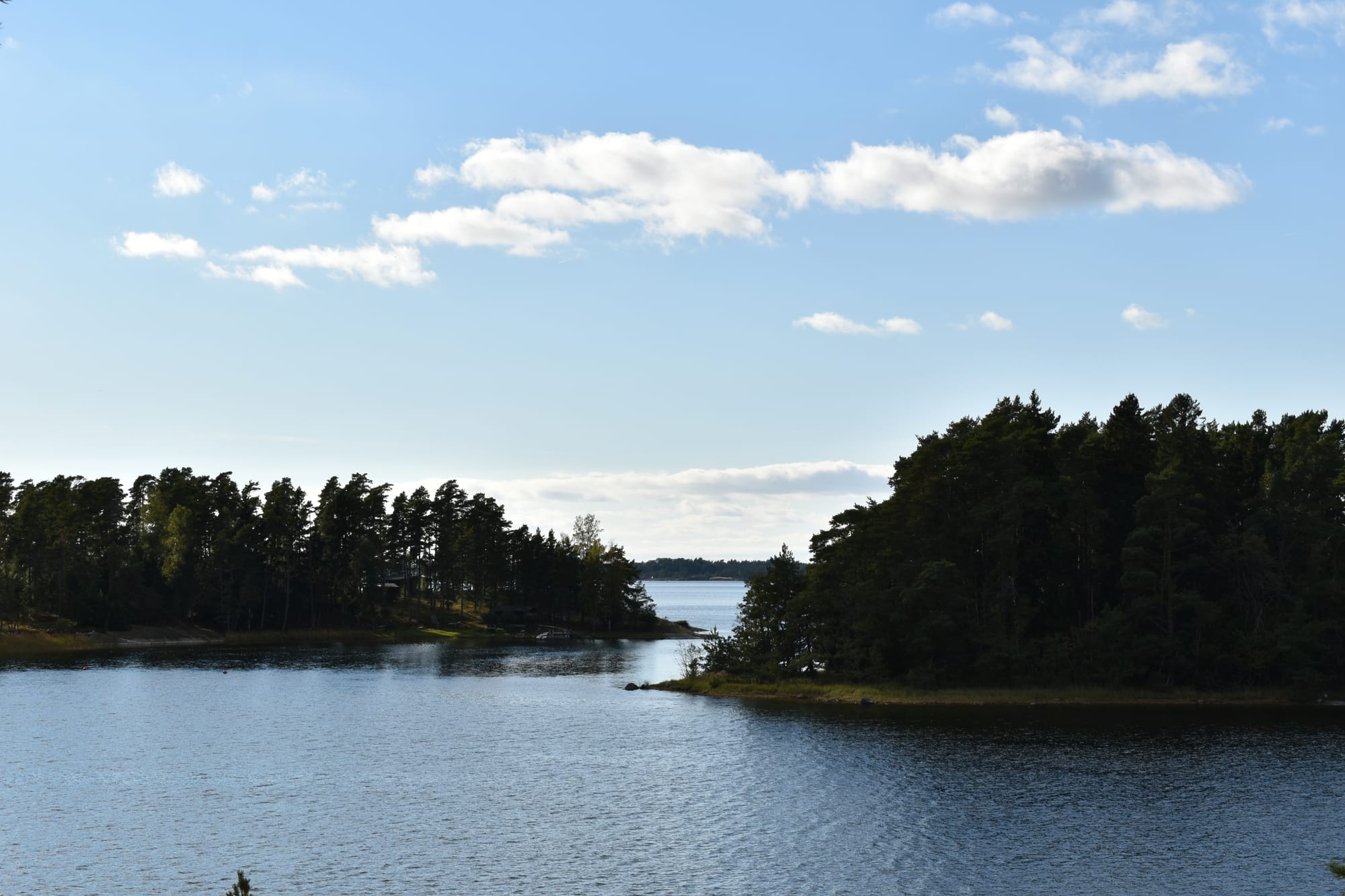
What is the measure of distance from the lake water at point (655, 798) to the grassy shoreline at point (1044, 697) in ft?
16.4

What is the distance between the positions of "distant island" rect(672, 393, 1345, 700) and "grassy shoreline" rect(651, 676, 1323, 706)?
Result: 1220 mm

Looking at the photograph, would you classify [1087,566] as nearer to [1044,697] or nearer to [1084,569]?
[1084,569]

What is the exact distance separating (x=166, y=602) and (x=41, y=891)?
6328 inches

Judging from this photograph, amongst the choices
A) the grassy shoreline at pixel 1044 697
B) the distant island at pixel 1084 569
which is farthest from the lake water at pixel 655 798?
the distant island at pixel 1084 569

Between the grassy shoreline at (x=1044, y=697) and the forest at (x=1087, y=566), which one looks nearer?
the grassy shoreline at (x=1044, y=697)

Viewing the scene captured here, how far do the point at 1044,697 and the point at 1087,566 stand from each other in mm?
16648

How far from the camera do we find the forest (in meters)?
108

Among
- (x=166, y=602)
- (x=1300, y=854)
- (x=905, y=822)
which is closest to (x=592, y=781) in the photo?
(x=905, y=822)

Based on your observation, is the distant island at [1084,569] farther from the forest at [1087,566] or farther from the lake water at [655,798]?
the lake water at [655,798]

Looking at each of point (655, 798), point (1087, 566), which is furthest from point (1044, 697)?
point (655, 798)

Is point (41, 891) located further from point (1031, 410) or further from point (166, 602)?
point (166, 602)

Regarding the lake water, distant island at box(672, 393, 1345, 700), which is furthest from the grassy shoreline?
the lake water

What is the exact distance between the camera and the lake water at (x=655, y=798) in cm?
4922

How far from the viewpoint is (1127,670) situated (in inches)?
4242
